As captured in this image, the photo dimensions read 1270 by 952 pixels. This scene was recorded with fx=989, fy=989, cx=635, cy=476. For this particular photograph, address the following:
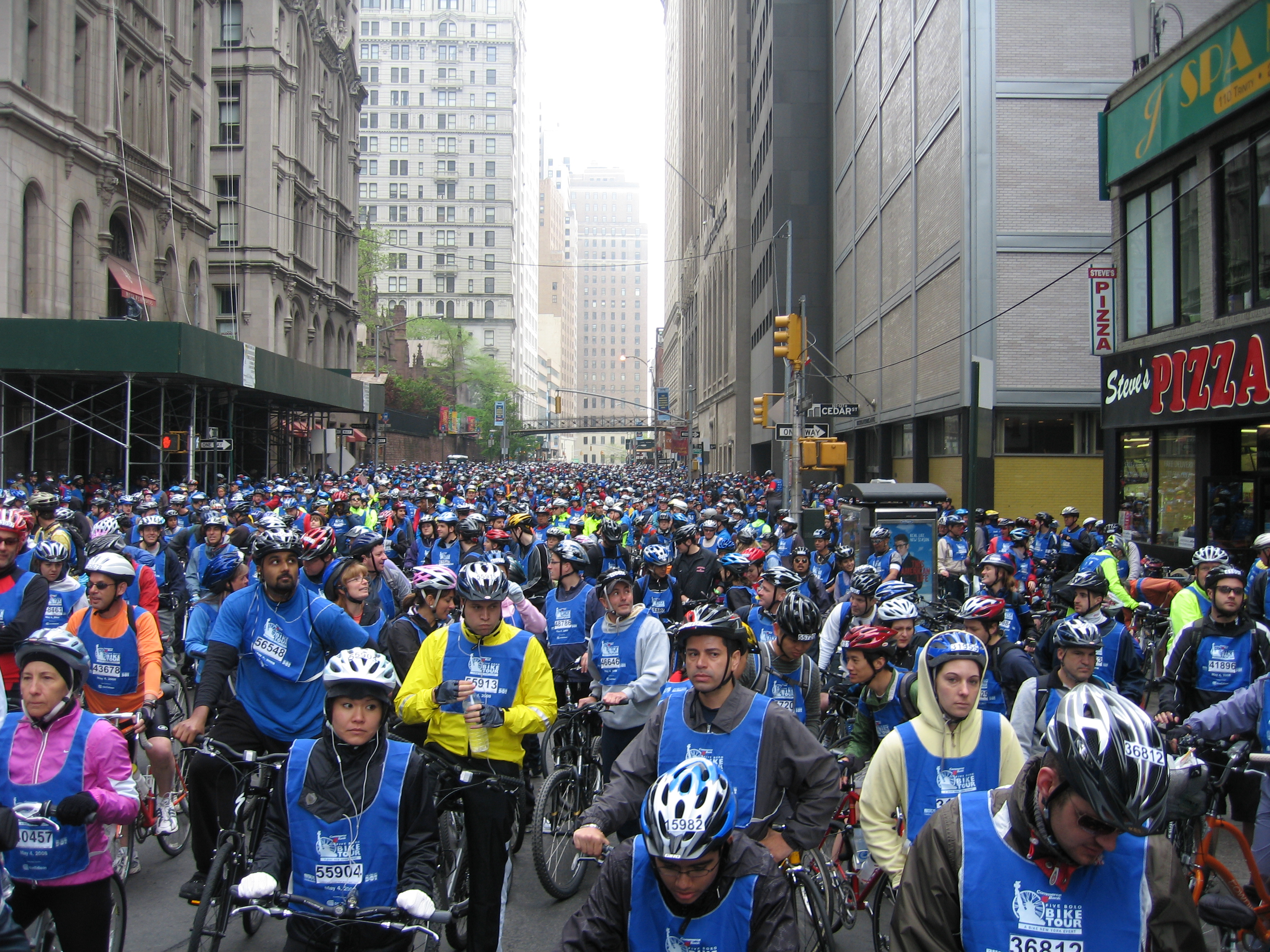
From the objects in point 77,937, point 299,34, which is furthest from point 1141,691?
point 299,34

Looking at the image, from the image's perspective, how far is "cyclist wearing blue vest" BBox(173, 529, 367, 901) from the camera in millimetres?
5523

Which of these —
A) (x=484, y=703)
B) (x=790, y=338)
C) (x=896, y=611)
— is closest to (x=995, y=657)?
(x=896, y=611)

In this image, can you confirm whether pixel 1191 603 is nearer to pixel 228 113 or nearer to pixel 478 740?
pixel 478 740

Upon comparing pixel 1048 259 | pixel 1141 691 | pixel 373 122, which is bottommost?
pixel 1141 691

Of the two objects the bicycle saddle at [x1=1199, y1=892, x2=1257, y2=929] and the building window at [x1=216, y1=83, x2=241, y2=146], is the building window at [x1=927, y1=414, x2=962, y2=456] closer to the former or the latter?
the bicycle saddle at [x1=1199, y1=892, x2=1257, y2=929]

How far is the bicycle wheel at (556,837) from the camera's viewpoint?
628 cm

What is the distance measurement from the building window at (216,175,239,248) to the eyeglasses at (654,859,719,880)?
5217 centimetres

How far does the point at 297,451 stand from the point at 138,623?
4951 cm

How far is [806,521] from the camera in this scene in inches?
837

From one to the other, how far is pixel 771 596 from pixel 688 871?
483 cm

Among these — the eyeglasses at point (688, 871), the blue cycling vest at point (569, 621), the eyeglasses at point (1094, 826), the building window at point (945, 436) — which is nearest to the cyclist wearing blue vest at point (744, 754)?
the eyeglasses at point (688, 871)

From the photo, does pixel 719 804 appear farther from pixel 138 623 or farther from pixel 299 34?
pixel 299 34

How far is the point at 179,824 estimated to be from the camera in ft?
24.4

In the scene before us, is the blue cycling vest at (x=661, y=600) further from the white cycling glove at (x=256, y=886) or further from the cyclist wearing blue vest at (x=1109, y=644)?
the white cycling glove at (x=256, y=886)
